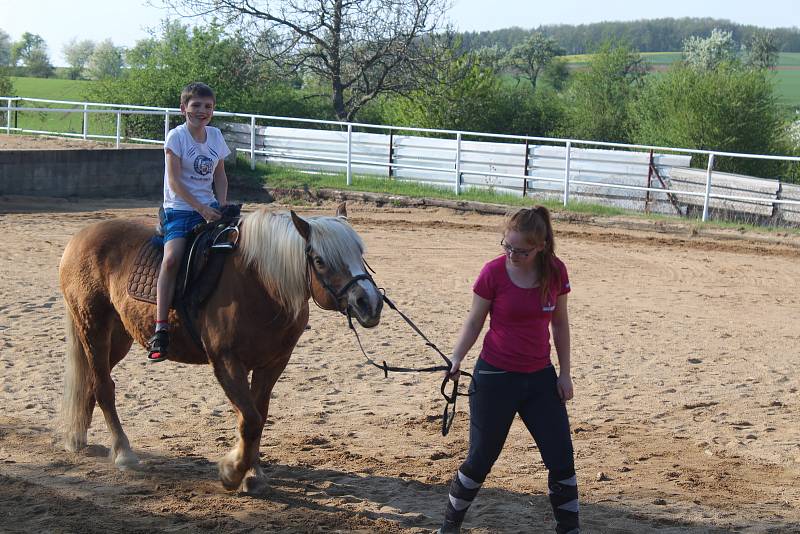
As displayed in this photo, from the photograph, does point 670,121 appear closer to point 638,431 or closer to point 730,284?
point 730,284

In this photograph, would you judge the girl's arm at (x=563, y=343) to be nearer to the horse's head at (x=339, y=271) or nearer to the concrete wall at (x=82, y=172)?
the horse's head at (x=339, y=271)

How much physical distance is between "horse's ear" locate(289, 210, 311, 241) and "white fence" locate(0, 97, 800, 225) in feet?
41.1

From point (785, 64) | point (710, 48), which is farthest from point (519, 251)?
point (785, 64)

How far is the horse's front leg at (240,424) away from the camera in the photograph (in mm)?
4984

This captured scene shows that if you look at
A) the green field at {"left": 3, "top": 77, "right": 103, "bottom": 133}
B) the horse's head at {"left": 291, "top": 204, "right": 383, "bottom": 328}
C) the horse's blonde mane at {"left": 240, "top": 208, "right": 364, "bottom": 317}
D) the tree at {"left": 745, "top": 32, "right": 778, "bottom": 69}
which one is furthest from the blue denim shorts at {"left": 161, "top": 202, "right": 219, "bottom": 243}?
the tree at {"left": 745, "top": 32, "right": 778, "bottom": 69}

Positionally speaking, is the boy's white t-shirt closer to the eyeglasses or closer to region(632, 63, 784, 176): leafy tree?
the eyeglasses

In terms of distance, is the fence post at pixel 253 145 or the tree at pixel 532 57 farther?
the tree at pixel 532 57

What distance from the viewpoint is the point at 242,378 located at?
5031 mm

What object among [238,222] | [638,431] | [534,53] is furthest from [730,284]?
[534,53]

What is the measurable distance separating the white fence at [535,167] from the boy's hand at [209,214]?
12324 mm

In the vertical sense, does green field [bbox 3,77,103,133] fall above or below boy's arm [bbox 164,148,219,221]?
above

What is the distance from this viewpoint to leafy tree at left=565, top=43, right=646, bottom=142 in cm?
3453

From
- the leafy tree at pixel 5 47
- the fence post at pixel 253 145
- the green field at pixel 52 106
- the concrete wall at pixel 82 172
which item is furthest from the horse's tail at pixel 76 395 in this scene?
the leafy tree at pixel 5 47

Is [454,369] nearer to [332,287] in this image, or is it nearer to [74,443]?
[332,287]
